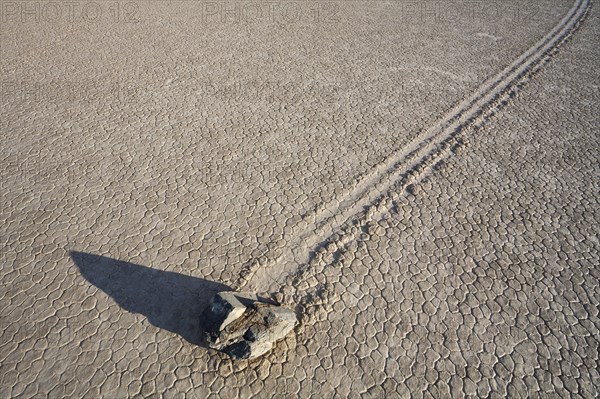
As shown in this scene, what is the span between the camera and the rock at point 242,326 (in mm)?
4121

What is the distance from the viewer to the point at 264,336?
13.6ft

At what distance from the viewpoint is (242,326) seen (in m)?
4.17

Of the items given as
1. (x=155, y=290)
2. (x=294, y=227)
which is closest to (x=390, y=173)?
(x=294, y=227)

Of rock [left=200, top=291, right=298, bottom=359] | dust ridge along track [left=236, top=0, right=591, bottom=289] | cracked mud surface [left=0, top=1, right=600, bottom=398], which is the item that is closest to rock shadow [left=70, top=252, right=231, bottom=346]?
cracked mud surface [left=0, top=1, right=600, bottom=398]

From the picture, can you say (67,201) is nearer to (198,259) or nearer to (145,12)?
(198,259)

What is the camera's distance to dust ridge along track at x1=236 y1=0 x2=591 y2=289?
204 inches

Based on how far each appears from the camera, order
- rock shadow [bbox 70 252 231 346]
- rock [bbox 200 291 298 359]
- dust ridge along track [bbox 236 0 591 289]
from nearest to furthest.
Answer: rock [bbox 200 291 298 359] → rock shadow [bbox 70 252 231 346] → dust ridge along track [bbox 236 0 591 289]

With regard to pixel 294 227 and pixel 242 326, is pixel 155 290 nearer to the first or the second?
pixel 242 326

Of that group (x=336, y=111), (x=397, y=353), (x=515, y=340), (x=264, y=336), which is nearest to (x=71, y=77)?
(x=336, y=111)

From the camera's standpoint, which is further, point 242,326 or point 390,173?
point 390,173

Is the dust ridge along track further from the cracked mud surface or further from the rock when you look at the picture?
the rock

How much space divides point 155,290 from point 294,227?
2048mm

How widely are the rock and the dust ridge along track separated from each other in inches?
23.8

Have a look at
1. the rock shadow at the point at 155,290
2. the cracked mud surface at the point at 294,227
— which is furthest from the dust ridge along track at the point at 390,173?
the rock shadow at the point at 155,290
